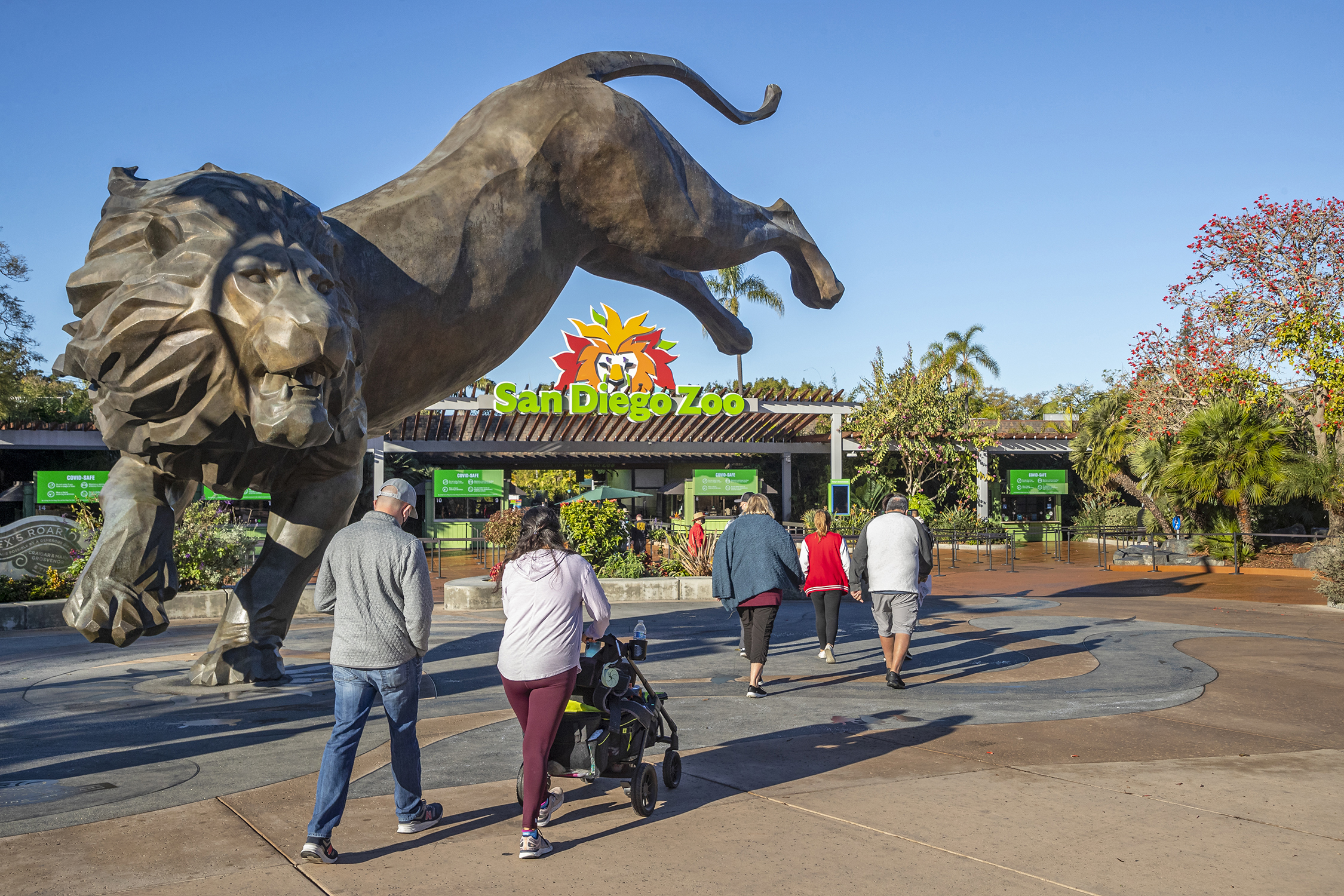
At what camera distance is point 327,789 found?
377 centimetres

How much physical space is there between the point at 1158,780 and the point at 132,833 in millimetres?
4495

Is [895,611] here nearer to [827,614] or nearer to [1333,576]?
[827,614]

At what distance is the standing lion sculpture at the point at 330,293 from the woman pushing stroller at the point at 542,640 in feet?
4.06

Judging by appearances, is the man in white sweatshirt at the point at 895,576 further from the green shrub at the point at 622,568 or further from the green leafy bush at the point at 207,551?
the green leafy bush at the point at 207,551

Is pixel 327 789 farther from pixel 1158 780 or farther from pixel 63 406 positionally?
pixel 63 406

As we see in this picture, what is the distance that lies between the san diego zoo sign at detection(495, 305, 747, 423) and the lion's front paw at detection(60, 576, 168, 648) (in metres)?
21.0

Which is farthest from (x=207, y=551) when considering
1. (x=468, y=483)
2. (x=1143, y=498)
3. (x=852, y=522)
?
(x=1143, y=498)

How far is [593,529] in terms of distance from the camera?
1462 centimetres

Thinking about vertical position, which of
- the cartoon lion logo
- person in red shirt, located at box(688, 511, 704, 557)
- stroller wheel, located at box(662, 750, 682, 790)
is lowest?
stroller wheel, located at box(662, 750, 682, 790)

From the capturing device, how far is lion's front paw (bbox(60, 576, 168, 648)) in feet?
16.7

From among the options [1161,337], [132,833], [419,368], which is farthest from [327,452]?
[1161,337]

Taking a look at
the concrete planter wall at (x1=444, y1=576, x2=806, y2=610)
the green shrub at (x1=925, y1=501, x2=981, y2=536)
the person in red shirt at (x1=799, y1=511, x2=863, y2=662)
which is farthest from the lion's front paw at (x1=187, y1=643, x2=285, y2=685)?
the green shrub at (x1=925, y1=501, x2=981, y2=536)

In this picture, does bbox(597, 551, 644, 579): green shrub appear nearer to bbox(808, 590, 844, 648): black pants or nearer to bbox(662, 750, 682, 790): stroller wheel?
bbox(808, 590, 844, 648): black pants

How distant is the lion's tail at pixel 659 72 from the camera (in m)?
6.92
